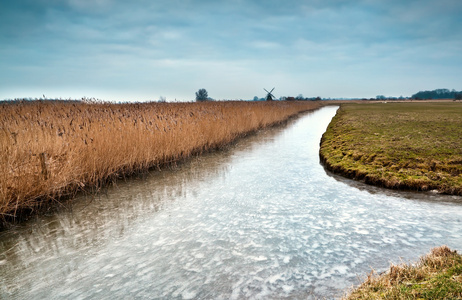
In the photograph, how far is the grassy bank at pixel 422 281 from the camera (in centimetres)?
180

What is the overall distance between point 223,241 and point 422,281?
1.80m

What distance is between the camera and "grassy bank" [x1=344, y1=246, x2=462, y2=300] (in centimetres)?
180

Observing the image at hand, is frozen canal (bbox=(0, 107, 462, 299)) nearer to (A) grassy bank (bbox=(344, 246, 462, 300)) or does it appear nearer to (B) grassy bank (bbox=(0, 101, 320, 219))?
(A) grassy bank (bbox=(344, 246, 462, 300))

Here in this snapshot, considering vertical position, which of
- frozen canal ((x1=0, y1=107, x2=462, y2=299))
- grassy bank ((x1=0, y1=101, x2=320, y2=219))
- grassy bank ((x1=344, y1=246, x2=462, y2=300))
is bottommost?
frozen canal ((x1=0, y1=107, x2=462, y2=299))

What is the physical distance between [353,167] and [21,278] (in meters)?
5.60

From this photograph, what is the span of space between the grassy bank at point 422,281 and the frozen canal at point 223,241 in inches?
9.9

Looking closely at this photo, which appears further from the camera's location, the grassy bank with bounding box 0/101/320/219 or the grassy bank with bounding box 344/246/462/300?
the grassy bank with bounding box 0/101/320/219

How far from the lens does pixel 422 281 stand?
2.00 metres

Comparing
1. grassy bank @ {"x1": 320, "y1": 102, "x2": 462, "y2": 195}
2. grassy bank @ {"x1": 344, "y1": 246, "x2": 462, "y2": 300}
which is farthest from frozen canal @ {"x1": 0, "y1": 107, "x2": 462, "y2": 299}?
grassy bank @ {"x1": 320, "y1": 102, "x2": 462, "y2": 195}

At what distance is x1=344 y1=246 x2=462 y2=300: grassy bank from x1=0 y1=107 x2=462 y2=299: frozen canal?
25 cm

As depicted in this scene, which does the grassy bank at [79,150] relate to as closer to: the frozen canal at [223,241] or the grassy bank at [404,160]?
the frozen canal at [223,241]

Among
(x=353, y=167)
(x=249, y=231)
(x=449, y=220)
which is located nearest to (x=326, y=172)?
(x=353, y=167)

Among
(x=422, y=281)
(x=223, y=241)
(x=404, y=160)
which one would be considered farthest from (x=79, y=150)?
(x=404, y=160)

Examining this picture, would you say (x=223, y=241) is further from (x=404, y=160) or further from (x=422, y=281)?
(x=404, y=160)
